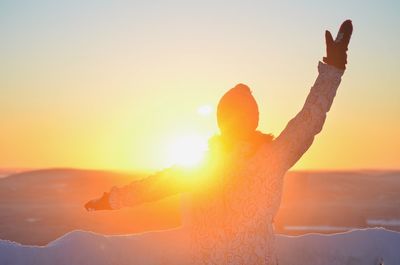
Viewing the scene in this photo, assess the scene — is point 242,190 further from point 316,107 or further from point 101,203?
point 101,203

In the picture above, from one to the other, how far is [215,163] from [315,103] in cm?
44

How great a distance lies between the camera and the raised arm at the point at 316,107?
1988 mm

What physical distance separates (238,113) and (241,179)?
0.80ft

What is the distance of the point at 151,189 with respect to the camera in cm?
211

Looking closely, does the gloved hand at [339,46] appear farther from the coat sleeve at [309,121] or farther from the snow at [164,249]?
the snow at [164,249]

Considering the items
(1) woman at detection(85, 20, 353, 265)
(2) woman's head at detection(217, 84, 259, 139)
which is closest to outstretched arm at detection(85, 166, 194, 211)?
(1) woman at detection(85, 20, 353, 265)

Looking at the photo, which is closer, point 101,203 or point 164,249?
point 101,203

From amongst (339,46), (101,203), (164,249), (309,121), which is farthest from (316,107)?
(164,249)

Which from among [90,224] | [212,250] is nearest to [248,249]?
[212,250]

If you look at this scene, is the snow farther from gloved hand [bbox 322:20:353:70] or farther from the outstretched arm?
gloved hand [bbox 322:20:353:70]

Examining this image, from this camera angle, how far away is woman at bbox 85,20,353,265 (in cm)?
201

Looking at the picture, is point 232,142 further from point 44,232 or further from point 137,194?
point 44,232

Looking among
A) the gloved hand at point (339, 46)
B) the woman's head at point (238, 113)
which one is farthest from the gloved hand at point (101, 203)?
the gloved hand at point (339, 46)

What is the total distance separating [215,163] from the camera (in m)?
2.17
